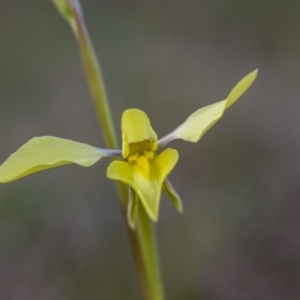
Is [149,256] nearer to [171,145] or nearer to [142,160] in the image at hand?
[142,160]

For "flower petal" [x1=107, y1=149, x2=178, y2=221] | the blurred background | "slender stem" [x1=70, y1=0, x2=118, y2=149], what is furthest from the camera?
the blurred background

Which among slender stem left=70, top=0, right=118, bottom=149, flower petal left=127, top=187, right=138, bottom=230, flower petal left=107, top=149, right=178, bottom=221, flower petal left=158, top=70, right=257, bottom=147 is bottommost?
flower petal left=127, top=187, right=138, bottom=230

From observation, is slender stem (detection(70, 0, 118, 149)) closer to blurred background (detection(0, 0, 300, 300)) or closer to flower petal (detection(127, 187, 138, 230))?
flower petal (detection(127, 187, 138, 230))

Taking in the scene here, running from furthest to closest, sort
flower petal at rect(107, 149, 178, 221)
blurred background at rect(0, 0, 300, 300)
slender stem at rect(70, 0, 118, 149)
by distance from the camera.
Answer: blurred background at rect(0, 0, 300, 300) < slender stem at rect(70, 0, 118, 149) < flower petal at rect(107, 149, 178, 221)

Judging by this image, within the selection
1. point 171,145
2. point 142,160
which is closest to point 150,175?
point 142,160

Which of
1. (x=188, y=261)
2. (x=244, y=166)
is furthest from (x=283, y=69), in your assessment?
(x=188, y=261)

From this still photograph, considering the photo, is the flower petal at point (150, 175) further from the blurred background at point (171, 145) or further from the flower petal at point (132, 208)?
the blurred background at point (171, 145)

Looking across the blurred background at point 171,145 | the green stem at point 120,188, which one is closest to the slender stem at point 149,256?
the green stem at point 120,188

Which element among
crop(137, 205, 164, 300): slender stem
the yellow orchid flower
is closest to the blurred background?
crop(137, 205, 164, 300): slender stem
